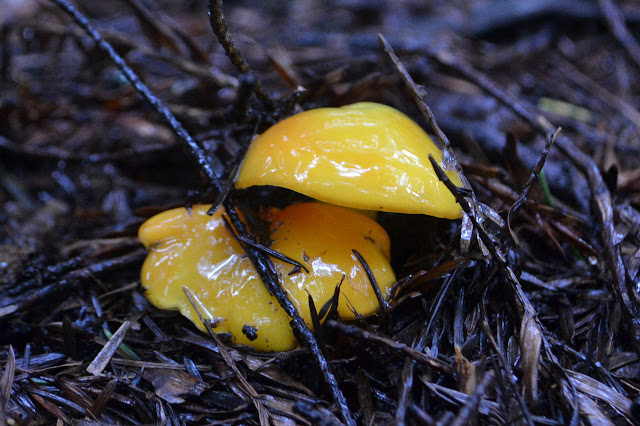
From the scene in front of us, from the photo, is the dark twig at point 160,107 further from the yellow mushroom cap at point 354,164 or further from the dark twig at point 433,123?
the dark twig at point 433,123

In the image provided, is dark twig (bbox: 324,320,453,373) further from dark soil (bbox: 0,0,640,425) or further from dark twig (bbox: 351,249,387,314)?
dark twig (bbox: 351,249,387,314)

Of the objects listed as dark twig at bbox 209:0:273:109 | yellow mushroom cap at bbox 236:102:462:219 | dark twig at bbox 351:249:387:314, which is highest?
dark twig at bbox 209:0:273:109

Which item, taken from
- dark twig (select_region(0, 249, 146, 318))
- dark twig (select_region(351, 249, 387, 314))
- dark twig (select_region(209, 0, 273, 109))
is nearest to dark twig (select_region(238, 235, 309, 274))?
dark twig (select_region(351, 249, 387, 314))

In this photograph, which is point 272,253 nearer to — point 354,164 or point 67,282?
point 354,164

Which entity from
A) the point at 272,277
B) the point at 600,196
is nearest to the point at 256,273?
the point at 272,277

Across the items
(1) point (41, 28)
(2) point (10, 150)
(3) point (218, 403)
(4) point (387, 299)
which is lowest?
(3) point (218, 403)

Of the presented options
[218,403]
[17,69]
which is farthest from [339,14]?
[218,403]

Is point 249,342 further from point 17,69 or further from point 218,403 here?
point 17,69
